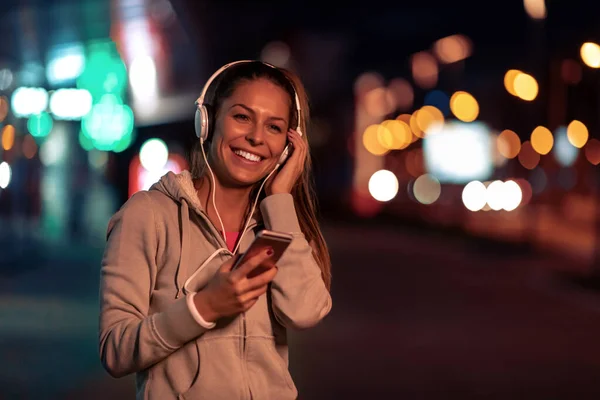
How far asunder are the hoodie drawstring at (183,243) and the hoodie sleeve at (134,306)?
65 mm

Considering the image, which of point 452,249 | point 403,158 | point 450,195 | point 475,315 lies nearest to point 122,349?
point 475,315

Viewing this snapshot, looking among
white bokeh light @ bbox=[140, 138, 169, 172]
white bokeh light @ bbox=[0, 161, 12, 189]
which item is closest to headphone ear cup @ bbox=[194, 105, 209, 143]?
white bokeh light @ bbox=[0, 161, 12, 189]

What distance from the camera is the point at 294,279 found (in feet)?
8.82

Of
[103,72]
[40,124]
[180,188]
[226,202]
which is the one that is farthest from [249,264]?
[103,72]

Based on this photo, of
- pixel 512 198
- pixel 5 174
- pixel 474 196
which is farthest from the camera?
pixel 474 196

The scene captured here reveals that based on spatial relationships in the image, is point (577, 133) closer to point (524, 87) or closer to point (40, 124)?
point (524, 87)

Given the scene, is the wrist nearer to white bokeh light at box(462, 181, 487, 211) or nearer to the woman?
the woman

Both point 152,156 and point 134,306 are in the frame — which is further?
point 152,156

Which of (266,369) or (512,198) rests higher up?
(512,198)

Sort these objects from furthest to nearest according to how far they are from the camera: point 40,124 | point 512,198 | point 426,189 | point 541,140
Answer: point 426,189, point 541,140, point 512,198, point 40,124

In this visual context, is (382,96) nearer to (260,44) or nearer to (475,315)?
(260,44)

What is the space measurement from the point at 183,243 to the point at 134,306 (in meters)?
0.22

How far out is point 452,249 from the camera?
28.0m

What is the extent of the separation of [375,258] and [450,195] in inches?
1381
